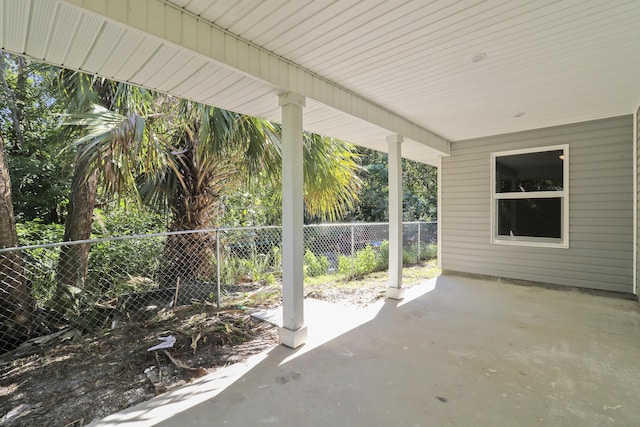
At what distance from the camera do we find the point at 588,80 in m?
2.87

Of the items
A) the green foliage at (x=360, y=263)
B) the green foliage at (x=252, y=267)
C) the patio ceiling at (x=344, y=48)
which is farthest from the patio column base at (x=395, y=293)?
the patio ceiling at (x=344, y=48)

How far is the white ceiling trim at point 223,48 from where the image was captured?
1599 mm

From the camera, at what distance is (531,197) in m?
4.67

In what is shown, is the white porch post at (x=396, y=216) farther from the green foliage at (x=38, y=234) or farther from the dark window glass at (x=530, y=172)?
the green foliage at (x=38, y=234)

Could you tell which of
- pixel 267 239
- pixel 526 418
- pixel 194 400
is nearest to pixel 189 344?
pixel 194 400

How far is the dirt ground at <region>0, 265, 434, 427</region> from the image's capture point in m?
1.81

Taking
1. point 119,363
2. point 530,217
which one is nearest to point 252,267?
point 119,363

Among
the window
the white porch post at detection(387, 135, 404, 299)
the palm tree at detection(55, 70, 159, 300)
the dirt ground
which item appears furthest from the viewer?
the window

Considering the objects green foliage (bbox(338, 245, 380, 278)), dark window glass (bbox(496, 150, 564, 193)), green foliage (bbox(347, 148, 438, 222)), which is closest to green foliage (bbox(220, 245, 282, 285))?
green foliage (bbox(338, 245, 380, 278))

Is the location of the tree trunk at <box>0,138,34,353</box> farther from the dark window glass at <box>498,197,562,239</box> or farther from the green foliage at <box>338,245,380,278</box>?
the dark window glass at <box>498,197,562,239</box>

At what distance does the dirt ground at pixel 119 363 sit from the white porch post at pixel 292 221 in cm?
29

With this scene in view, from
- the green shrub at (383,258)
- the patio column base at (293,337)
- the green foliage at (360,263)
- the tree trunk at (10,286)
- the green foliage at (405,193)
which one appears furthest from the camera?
the green foliage at (405,193)

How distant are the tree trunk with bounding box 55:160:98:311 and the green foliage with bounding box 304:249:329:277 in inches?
135

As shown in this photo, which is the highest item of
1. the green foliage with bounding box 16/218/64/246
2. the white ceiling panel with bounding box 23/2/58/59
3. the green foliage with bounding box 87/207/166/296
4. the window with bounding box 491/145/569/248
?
the white ceiling panel with bounding box 23/2/58/59
